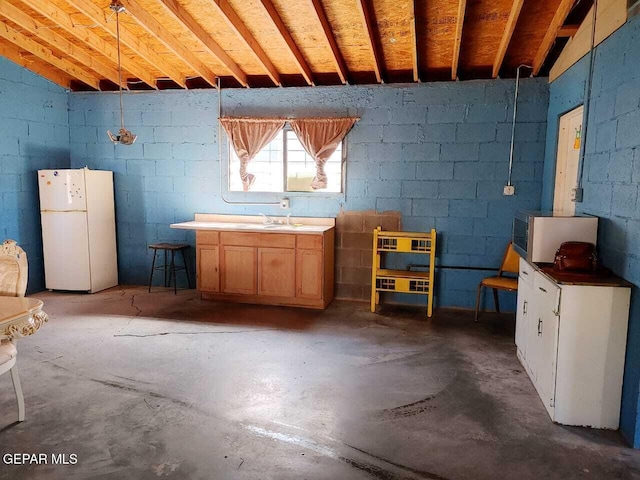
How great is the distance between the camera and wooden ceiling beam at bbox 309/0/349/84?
4070mm

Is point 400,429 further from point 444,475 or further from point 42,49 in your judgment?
point 42,49

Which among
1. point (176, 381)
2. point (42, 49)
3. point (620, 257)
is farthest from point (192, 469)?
point (42, 49)

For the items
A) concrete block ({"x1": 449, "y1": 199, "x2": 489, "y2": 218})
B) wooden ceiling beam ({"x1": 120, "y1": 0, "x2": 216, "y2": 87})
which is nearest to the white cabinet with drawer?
concrete block ({"x1": 449, "y1": 199, "x2": 489, "y2": 218})

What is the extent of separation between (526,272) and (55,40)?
530 centimetres

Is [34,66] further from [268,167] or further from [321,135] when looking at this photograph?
[321,135]

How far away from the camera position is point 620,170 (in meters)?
2.93

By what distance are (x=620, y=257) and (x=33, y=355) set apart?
4494 millimetres

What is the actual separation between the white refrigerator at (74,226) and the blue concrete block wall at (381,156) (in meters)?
0.47

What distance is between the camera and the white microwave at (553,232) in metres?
3.18

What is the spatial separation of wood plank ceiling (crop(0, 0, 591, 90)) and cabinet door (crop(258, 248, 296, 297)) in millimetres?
2079

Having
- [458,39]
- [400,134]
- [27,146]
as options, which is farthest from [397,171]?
[27,146]

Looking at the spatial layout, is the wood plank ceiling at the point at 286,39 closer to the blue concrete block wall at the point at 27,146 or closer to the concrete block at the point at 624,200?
the blue concrete block wall at the point at 27,146

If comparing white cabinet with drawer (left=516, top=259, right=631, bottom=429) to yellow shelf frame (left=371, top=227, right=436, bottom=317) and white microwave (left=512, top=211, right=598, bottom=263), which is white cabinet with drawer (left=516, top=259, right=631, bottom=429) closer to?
white microwave (left=512, top=211, right=598, bottom=263)

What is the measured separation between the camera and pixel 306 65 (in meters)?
5.23
